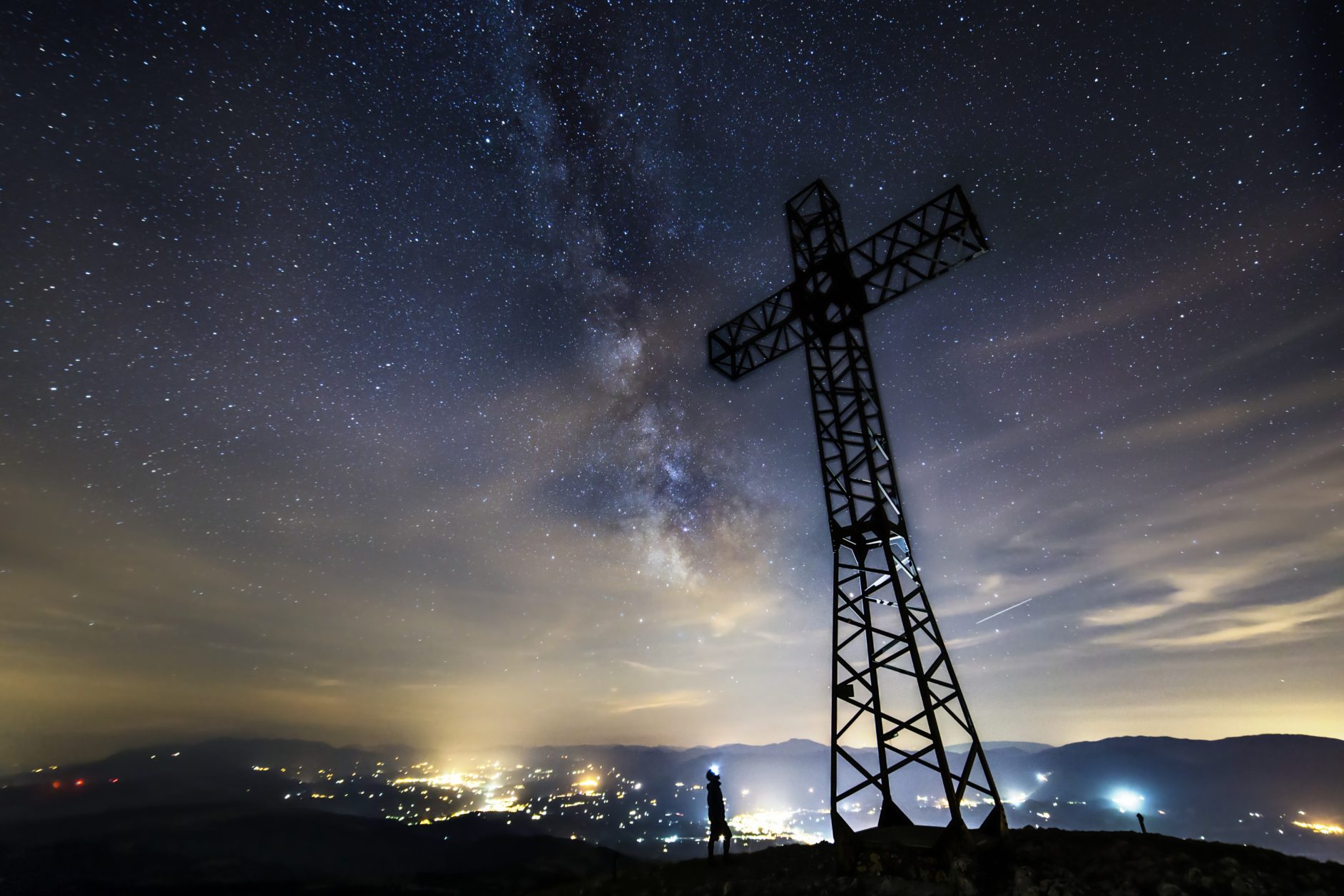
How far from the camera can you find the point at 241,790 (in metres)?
170

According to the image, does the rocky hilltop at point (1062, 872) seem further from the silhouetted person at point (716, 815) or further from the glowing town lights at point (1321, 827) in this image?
the glowing town lights at point (1321, 827)

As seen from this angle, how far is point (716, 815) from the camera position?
11.5 meters

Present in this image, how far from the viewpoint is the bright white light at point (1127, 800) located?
133 metres

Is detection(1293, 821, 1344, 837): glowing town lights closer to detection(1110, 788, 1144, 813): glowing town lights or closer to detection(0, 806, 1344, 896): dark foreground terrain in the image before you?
detection(1110, 788, 1144, 813): glowing town lights

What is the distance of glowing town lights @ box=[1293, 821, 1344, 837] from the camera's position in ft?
364

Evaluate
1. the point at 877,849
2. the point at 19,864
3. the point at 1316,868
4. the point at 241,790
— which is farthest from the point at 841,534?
the point at 241,790

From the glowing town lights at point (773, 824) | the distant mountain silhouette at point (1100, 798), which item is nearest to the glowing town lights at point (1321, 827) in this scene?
the distant mountain silhouette at point (1100, 798)

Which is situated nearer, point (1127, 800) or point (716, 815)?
point (716, 815)

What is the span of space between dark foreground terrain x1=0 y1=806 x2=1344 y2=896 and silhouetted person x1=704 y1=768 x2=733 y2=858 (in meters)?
0.48

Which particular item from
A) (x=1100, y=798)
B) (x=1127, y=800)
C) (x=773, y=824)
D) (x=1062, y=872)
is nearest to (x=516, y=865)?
(x=1062, y=872)

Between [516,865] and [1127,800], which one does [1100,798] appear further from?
[516,865]

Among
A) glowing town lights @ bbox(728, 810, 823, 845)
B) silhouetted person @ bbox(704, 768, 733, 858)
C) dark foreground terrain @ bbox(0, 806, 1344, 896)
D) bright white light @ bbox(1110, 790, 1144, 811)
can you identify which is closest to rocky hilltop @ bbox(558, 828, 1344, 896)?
dark foreground terrain @ bbox(0, 806, 1344, 896)

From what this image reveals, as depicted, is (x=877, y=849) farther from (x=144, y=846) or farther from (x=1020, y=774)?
(x=1020, y=774)

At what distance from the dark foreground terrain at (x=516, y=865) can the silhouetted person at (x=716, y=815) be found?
484 millimetres
